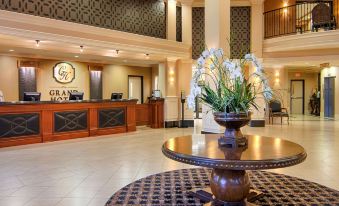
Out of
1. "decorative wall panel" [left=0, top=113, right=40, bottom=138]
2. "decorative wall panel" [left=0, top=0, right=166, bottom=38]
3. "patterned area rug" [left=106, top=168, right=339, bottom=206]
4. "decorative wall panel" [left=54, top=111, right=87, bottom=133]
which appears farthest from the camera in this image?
"decorative wall panel" [left=54, top=111, right=87, bottom=133]

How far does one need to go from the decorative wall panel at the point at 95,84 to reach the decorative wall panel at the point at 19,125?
15.6 feet

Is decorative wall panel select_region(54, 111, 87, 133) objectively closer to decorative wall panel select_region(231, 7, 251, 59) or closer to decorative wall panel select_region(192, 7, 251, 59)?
decorative wall panel select_region(192, 7, 251, 59)

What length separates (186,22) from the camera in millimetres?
11594

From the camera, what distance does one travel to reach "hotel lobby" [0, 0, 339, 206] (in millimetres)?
3099

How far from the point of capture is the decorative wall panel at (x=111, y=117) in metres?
9.27

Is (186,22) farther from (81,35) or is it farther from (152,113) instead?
(81,35)

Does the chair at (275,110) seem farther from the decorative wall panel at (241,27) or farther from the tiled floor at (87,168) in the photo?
the tiled floor at (87,168)

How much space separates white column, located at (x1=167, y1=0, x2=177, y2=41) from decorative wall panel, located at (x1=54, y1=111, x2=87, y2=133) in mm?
4588

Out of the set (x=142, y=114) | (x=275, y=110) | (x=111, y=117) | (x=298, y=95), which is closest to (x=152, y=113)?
(x=142, y=114)

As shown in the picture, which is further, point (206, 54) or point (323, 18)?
point (323, 18)

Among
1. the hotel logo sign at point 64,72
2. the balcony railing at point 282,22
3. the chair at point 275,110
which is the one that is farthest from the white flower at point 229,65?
the chair at point 275,110

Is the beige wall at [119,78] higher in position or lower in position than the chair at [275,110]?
higher

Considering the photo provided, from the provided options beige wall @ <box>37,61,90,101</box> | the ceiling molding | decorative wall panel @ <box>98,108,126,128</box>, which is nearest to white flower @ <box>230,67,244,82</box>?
the ceiling molding

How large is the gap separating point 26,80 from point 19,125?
3.66m
